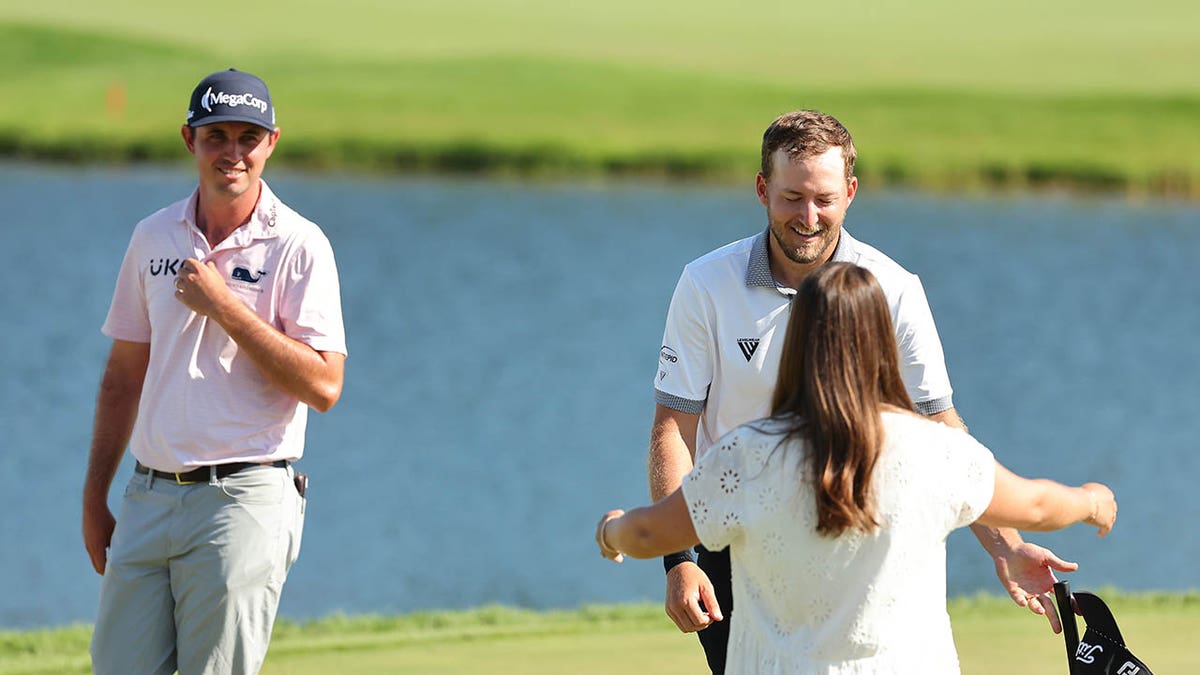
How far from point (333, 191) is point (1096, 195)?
38.9ft

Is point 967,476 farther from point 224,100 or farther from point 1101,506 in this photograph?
point 224,100

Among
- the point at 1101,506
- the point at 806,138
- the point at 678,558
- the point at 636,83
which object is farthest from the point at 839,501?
the point at 636,83

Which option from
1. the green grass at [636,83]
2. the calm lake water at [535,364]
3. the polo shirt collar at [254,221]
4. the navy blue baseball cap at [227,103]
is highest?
the green grass at [636,83]

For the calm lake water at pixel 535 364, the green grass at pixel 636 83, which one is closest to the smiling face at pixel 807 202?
the calm lake water at pixel 535 364

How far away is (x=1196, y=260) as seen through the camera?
20734mm

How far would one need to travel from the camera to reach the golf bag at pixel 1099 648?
3.25 m

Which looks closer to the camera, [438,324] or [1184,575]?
[1184,575]

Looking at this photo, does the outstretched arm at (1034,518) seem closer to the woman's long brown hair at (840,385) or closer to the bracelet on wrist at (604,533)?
the woman's long brown hair at (840,385)

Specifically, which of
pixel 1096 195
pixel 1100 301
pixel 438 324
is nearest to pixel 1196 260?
pixel 1100 301

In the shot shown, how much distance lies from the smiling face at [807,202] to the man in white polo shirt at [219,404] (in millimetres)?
995

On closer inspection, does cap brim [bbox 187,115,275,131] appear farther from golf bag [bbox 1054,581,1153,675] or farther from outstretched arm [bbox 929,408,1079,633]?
golf bag [bbox 1054,581,1153,675]

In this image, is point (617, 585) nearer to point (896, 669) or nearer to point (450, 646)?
point (450, 646)

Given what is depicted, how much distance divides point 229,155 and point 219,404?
58cm

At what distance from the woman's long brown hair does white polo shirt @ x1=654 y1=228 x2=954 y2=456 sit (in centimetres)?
84
